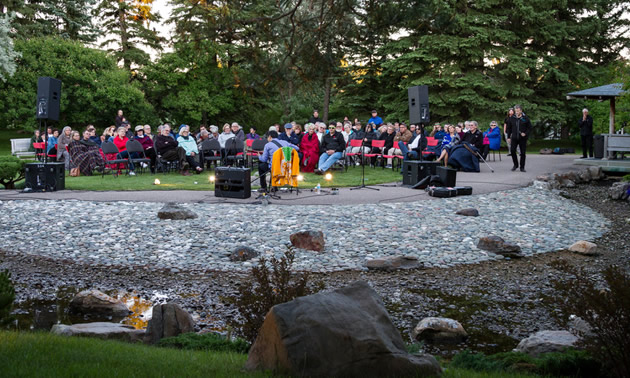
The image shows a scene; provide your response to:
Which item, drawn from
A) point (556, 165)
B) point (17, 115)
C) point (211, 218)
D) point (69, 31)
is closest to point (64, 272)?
point (211, 218)

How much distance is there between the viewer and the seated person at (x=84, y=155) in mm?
18312

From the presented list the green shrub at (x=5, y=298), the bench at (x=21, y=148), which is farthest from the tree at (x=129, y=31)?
the green shrub at (x=5, y=298)

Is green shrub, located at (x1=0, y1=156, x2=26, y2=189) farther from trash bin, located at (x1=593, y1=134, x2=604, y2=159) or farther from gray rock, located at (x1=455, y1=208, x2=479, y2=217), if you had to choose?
trash bin, located at (x1=593, y1=134, x2=604, y2=159)

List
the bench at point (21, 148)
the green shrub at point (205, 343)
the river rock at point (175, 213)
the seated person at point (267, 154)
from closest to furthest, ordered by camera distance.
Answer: the green shrub at point (205, 343) → the river rock at point (175, 213) → the seated person at point (267, 154) → the bench at point (21, 148)

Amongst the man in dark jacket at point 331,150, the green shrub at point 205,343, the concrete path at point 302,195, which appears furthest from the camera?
the man in dark jacket at point 331,150

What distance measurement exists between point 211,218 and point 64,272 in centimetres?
308

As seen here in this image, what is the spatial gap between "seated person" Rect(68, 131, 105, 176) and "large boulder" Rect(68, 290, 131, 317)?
12.0 m

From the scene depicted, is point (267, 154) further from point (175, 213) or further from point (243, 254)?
point (243, 254)

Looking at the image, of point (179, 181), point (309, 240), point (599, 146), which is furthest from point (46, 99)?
point (599, 146)

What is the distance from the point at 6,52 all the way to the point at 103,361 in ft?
102

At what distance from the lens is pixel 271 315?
151 inches

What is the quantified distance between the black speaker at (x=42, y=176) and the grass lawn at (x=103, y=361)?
10386 mm

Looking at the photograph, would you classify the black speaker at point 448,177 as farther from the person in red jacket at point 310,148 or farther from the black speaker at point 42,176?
the black speaker at point 42,176

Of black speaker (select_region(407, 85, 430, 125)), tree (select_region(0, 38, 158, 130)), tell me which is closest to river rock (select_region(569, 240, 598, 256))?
black speaker (select_region(407, 85, 430, 125))
